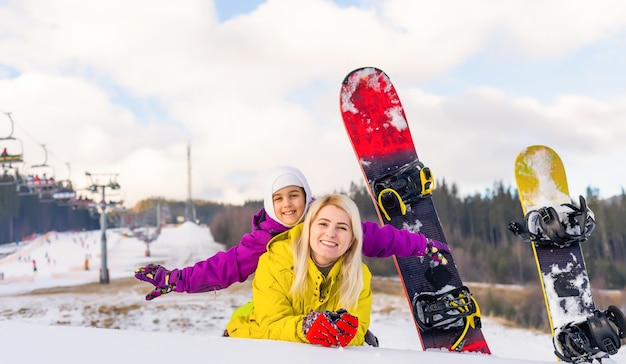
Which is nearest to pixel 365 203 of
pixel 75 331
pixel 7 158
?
pixel 7 158

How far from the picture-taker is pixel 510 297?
2847 cm

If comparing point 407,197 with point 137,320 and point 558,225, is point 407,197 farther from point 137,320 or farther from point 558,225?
point 137,320

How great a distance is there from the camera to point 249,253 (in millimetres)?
2682

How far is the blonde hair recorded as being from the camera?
204 cm

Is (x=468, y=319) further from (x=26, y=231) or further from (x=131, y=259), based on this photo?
(x=26, y=231)

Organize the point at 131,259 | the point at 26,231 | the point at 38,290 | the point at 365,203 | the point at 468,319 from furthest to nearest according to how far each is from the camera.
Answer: the point at 26,231 < the point at 131,259 < the point at 365,203 < the point at 38,290 < the point at 468,319

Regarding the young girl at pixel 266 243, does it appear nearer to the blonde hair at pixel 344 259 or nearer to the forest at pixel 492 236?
the blonde hair at pixel 344 259

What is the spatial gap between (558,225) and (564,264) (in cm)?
44

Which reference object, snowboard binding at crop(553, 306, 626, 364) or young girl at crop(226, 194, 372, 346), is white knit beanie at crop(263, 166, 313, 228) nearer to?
young girl at crop(226, 194, 372, 346)

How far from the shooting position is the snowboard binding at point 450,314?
3488 mm

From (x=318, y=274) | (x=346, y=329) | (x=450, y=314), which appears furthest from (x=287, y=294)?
(x=450, y=314)

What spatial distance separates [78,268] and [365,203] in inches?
755

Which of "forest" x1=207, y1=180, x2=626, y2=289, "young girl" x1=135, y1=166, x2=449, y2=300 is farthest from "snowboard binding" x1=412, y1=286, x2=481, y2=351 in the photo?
"forest" x1=207, y1=180, x2=626, y2=289

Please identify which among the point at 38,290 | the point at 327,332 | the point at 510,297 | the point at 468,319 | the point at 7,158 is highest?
the point at 7,158
